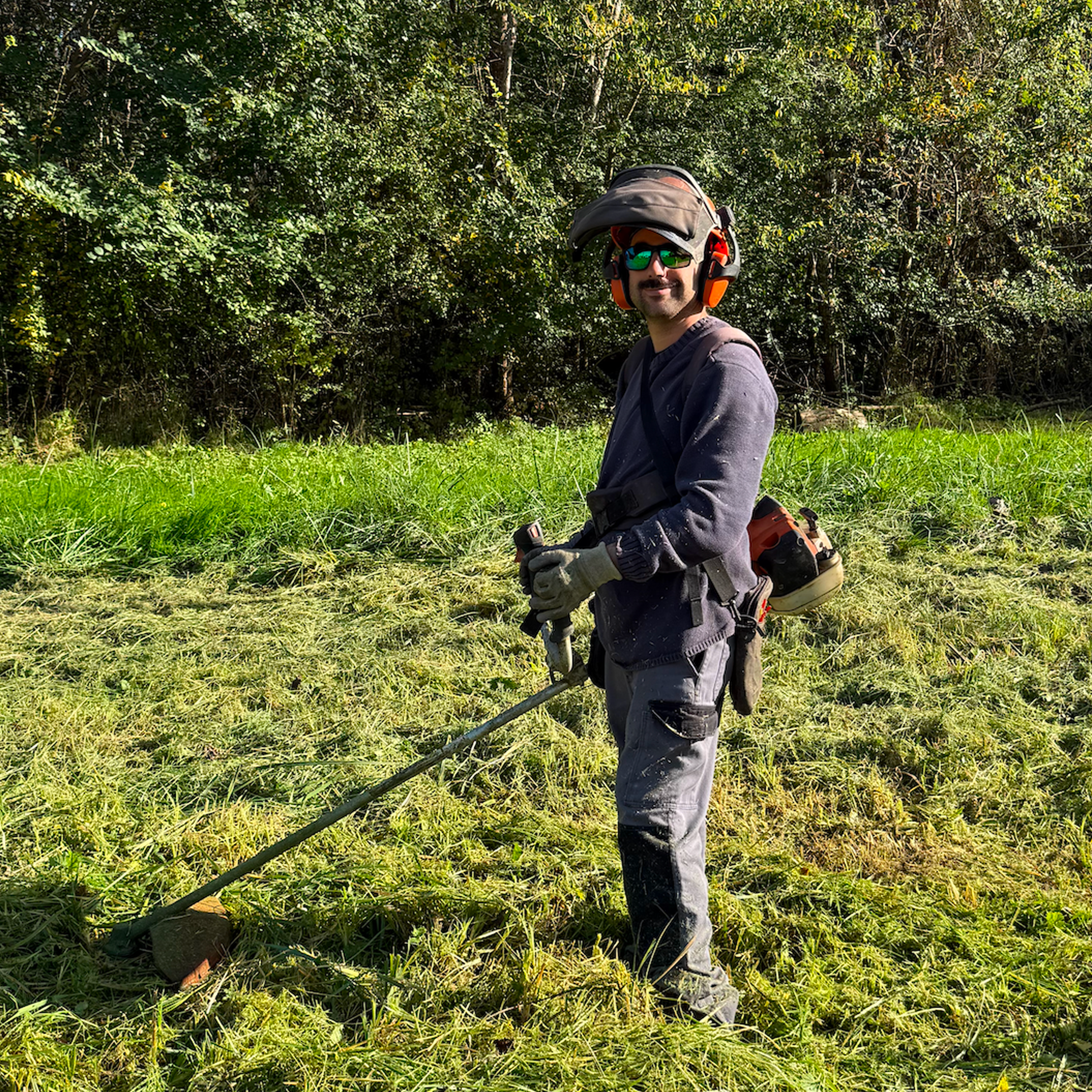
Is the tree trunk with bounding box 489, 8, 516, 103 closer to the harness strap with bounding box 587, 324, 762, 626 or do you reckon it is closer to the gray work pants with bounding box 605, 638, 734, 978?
the harness strap with bounding box 587, 324, 762, 626

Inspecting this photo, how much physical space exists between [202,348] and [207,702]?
962 cm

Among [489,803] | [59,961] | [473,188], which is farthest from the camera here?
[473,188]

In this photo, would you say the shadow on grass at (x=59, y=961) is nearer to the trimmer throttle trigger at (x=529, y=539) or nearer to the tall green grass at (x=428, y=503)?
the trimmer throttle trigger at (x=529, y=539)

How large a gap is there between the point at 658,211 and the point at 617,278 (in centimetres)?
20

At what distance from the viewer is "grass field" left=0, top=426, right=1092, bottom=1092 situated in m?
2.50

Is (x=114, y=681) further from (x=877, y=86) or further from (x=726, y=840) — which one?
(x=877, y=86)

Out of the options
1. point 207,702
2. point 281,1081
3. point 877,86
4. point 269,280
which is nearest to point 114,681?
point 207,702

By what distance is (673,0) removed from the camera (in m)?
11.6

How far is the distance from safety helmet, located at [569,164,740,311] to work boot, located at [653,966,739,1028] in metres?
1.46

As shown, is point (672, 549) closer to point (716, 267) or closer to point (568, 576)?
point (568, 576)

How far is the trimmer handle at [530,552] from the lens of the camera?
95.7 inches

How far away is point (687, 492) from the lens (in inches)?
86.4

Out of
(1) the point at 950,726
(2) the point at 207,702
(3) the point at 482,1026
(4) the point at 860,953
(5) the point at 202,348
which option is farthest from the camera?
(5) the point at 202,348

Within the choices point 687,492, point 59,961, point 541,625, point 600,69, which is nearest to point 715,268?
point 687,492
